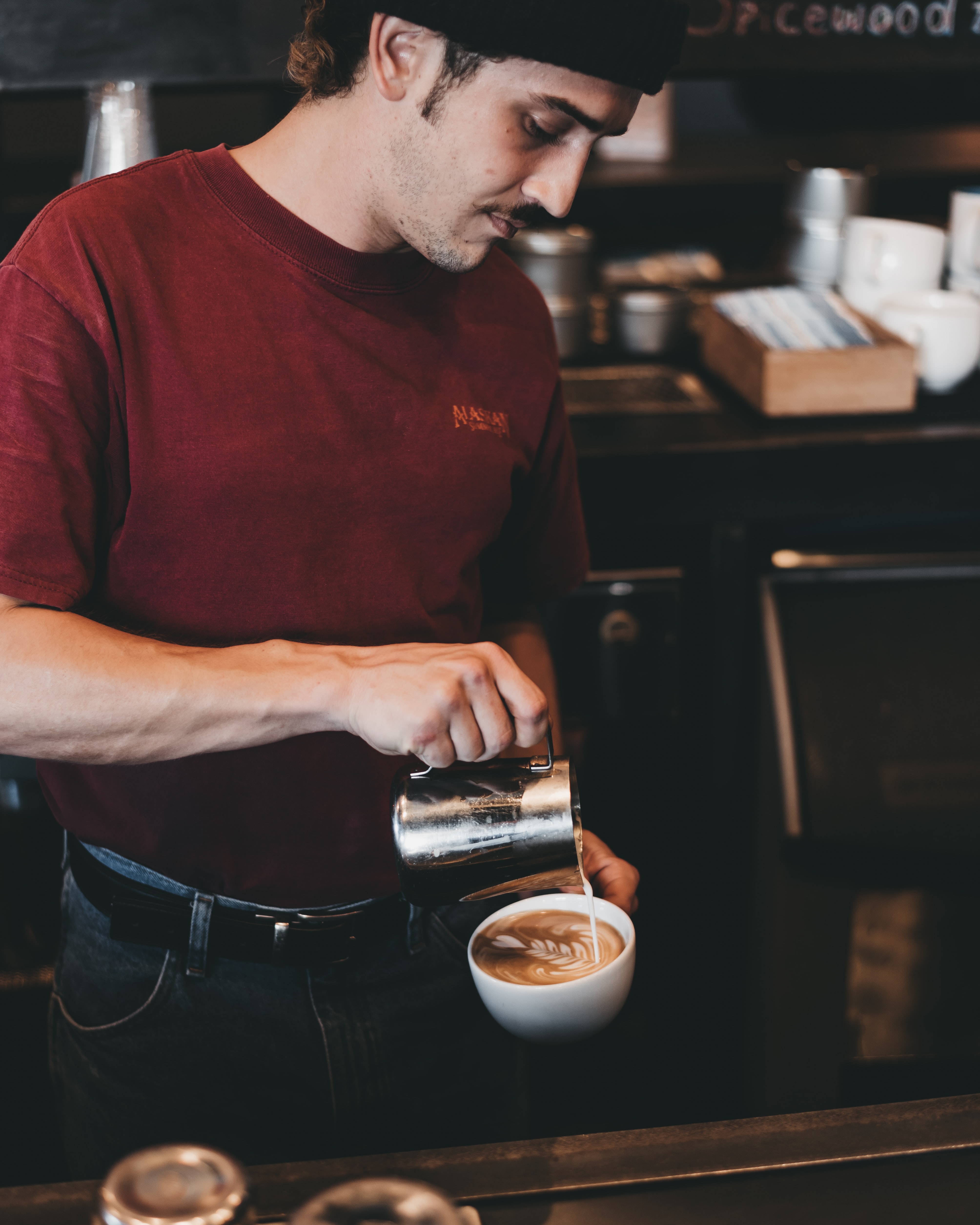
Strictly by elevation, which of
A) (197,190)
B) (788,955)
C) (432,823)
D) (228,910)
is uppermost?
(197,190)

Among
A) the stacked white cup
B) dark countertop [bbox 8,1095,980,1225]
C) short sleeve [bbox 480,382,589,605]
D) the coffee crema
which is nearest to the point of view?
dark countertop [bbox 8,1095,980,1225]

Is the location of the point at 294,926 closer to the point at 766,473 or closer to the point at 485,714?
the point at 485,714

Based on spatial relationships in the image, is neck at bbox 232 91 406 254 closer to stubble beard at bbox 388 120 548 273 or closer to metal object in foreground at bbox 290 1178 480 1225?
stubble beard at bbox 388 120 548 273

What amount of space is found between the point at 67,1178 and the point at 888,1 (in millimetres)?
Answer: 2465

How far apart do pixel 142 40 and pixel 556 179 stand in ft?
4.32

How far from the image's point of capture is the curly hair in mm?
1068

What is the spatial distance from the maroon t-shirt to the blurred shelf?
5.31 ft

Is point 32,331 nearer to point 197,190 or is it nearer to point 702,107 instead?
point 197,190

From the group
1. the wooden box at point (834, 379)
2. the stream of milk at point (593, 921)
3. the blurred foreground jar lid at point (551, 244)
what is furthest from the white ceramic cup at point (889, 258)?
the stream of milk at point (593, 921)

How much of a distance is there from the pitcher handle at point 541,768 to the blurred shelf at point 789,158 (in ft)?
6.42

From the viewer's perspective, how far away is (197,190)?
114cm

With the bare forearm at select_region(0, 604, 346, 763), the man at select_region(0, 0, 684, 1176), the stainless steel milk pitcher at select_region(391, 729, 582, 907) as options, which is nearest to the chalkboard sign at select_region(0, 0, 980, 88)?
the man at select_region(0, 0, 684, 1176)

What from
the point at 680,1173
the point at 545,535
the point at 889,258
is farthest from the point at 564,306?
the point at 680,1173

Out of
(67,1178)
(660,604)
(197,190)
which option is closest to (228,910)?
(197,190)
